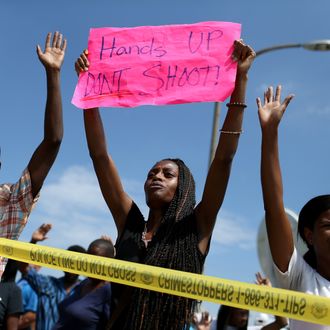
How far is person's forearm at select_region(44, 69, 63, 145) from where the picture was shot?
333 centimetres

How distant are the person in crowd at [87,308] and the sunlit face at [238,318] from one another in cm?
125

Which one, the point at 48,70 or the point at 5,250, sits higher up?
the point at 48,70

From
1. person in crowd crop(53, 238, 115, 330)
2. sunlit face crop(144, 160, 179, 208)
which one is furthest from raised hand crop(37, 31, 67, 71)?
person in crowd crop(53, 238, 115, 330)

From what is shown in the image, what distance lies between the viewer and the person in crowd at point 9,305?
197 inches

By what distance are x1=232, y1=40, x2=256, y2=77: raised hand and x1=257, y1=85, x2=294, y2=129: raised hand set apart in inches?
9.4

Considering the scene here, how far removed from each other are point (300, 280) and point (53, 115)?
1.58 m

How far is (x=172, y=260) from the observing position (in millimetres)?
3109

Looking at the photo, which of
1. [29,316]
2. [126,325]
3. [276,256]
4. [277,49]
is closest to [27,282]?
[29,316]

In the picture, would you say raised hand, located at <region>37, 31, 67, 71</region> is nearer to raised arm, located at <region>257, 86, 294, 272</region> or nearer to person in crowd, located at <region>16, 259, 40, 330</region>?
raised arm, located at <region>257, 86, 294, 272</region>

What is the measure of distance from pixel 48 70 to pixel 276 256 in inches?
68.1

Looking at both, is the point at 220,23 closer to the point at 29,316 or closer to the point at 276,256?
the point at 276,256

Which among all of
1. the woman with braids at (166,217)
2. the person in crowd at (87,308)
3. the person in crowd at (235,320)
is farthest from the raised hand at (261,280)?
the woman with braids at (166,217)

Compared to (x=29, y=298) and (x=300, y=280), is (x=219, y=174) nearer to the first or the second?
(x=300, y=280)

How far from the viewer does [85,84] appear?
153 inches
